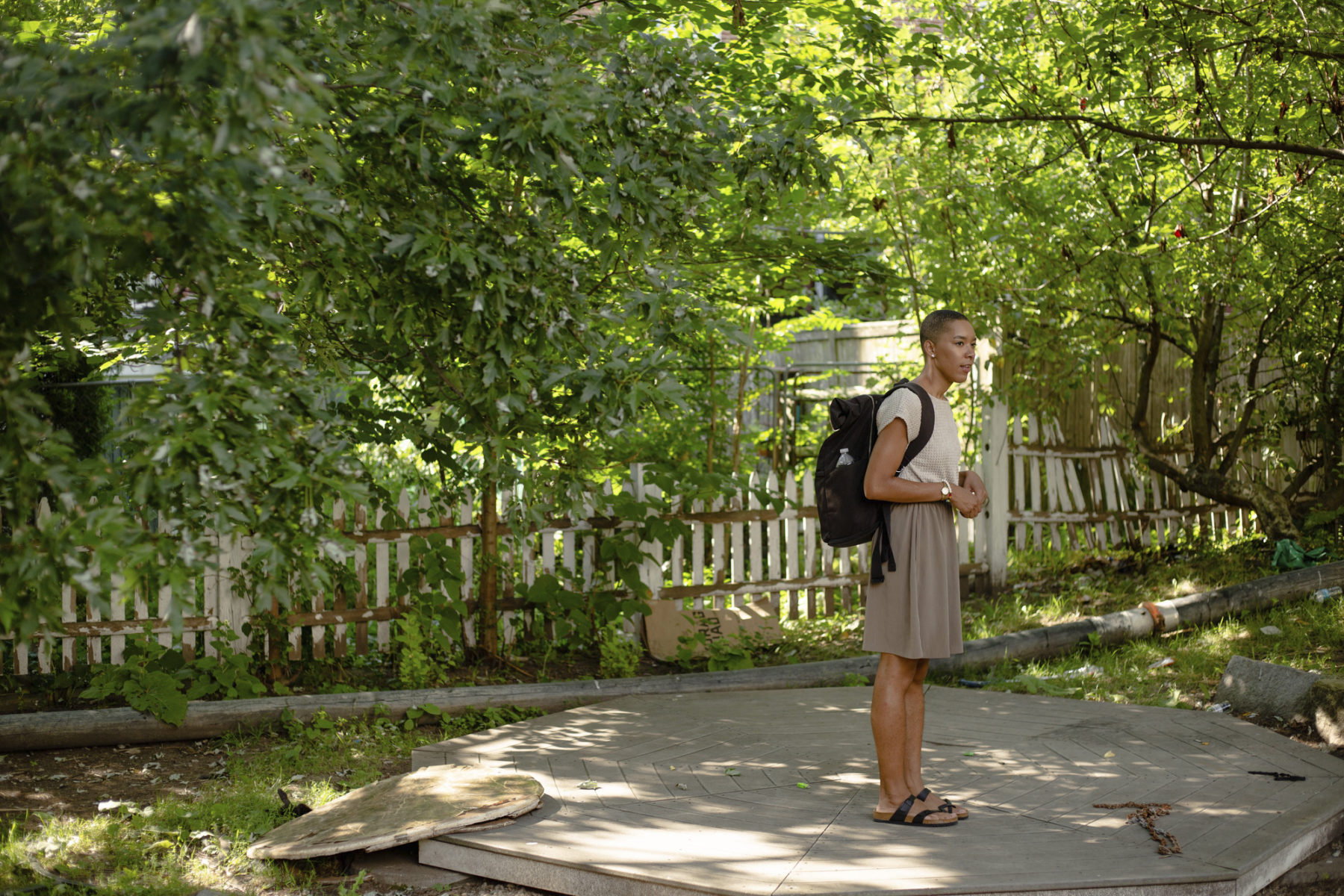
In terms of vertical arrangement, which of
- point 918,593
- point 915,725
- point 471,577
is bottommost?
point 915,725

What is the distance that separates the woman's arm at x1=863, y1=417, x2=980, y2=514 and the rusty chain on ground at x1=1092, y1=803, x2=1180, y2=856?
4.23ft

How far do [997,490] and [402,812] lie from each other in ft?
21.3

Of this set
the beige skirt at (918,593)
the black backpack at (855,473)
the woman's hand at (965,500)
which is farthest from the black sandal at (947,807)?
the woman's hand at (965,500)

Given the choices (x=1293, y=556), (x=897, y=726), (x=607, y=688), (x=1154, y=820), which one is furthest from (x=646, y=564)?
(x=1293, y=556)

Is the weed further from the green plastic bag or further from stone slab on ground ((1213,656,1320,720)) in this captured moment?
the green plastic bag

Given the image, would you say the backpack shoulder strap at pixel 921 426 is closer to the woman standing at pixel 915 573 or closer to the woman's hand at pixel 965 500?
the woman standing at pixel 915 573

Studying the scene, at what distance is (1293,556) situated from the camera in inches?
345

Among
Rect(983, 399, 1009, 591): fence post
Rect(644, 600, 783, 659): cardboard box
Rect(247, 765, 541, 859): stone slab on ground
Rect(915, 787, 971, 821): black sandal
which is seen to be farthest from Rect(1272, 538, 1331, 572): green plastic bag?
Rect(247, 765, 541, 859): stone slab on ground

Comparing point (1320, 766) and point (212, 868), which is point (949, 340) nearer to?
point (1320, 766)

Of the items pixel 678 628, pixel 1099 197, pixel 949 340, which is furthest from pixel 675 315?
pixel 1099 197

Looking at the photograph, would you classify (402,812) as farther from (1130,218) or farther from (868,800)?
(1130,218)

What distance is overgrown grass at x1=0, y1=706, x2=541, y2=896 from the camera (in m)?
3.79

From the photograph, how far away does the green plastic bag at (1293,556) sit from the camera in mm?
8734

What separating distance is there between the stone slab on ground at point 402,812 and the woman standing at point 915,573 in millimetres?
1412
